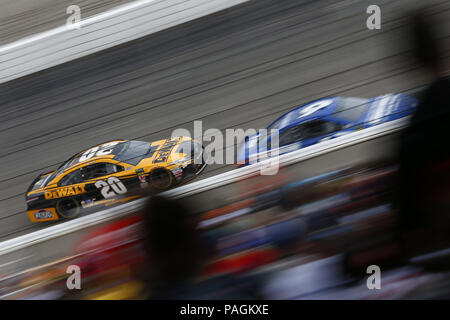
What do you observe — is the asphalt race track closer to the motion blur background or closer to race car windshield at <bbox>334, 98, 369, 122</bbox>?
the motion blur background

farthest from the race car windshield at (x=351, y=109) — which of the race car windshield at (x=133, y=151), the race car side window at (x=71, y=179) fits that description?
the race car side window at (x=71, y=179)

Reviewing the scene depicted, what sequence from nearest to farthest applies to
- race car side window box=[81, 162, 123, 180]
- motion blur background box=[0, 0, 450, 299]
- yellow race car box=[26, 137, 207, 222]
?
motion blur background box=[0, 0, 450, 299] < yellow race car box=[26, 137, 207, 222] < race car side window box=[81, 162, 123, 180]

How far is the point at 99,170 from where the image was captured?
4.16m

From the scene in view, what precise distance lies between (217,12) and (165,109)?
1.65 metres

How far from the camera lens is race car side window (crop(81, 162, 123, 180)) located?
13.5 ft

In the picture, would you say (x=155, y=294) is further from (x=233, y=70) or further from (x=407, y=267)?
(x=233, y=70)

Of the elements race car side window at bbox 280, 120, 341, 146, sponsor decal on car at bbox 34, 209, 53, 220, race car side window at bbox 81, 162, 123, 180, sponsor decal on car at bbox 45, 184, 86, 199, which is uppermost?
race car side window at bbox 81, 162, 123, 180

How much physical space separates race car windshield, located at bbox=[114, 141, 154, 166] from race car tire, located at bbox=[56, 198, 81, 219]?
586mm

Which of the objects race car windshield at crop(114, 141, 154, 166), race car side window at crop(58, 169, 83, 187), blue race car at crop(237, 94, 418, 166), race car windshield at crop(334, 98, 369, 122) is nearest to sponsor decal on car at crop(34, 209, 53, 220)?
race car side window at crop(58, 169, 83, 187)

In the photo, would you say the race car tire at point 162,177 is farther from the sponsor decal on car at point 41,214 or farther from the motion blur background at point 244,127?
the sponsor decal on car at point 41,214

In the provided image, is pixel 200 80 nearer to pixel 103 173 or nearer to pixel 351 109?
pixel 103 173

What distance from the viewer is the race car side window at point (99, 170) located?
4.11 metres
